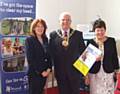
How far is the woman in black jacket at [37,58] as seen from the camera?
3229mm

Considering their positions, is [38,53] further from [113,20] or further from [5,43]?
[113,20]

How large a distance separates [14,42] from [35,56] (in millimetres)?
713

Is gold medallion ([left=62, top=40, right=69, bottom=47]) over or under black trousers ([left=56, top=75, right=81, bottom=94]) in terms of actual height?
over

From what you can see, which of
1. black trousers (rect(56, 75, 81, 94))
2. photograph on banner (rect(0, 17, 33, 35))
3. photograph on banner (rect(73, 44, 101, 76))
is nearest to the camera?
photograph on banner (rect(73, 44, 101, 76))

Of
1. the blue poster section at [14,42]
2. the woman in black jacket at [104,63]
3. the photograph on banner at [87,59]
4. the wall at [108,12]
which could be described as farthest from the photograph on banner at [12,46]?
the wall at [108,12]

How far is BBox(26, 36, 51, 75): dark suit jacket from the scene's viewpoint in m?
3.22

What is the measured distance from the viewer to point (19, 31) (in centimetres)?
385

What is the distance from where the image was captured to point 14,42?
12.5 ft

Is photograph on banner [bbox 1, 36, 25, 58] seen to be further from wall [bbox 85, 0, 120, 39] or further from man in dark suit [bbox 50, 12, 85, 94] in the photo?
wall [bbox 85, 0, 120, 39]

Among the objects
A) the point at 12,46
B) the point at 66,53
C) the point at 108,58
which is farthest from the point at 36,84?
the point at 108,58

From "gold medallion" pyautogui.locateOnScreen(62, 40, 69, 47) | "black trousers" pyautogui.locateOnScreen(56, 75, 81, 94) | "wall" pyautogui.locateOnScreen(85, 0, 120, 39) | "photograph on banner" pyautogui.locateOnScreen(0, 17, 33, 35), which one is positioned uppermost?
"wall" pyautogui.locateOnScreen(85, 0, 120, 39)

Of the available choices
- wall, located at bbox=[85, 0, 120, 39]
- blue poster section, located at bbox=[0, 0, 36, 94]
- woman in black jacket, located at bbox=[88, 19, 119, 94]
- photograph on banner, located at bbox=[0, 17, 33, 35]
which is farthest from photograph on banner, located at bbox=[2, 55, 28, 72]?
wall, located at bbox=[85, 0, 120, 39]

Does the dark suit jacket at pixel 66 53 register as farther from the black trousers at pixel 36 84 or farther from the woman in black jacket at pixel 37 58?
the black trousers at pixel 36 84

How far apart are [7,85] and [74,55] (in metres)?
1.16
